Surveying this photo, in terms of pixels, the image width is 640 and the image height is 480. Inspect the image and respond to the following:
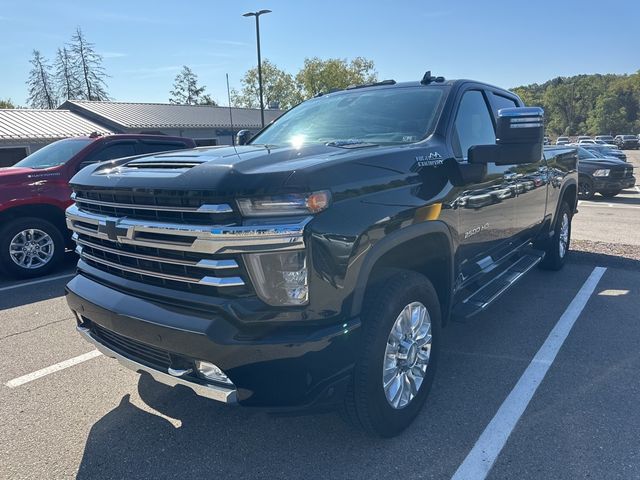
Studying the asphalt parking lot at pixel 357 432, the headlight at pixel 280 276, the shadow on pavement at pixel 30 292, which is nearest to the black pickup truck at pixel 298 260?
the headlight at pixel 280 276

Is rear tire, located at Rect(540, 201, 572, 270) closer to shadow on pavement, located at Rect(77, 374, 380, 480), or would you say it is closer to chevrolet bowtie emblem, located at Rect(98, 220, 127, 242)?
shadow on pavement, located at Rect(77, 374, 380, 480)

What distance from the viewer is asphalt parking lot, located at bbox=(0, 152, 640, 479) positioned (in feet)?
8.29

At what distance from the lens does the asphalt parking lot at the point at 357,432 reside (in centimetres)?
253

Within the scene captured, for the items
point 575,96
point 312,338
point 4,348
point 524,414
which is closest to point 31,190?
point 4,348

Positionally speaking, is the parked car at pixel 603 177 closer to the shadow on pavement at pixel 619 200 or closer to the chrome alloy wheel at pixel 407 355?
the shadow on pavement at pixel 619 200

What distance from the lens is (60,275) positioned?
6574mm

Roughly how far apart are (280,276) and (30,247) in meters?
5.59

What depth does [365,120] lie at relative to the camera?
11.7ft

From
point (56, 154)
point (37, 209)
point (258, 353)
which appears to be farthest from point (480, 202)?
point (56, 154)

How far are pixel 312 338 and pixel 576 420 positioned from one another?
6.02 feet

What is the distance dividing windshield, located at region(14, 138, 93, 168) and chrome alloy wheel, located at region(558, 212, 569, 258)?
665cm

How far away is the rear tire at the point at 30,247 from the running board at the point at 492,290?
553 cm

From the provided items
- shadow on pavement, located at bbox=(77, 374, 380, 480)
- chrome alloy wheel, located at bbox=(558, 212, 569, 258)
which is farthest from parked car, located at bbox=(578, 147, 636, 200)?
shadow on pavement, located at bbox=(77, 374, 380, 480)

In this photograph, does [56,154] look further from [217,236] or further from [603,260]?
[603,260]
